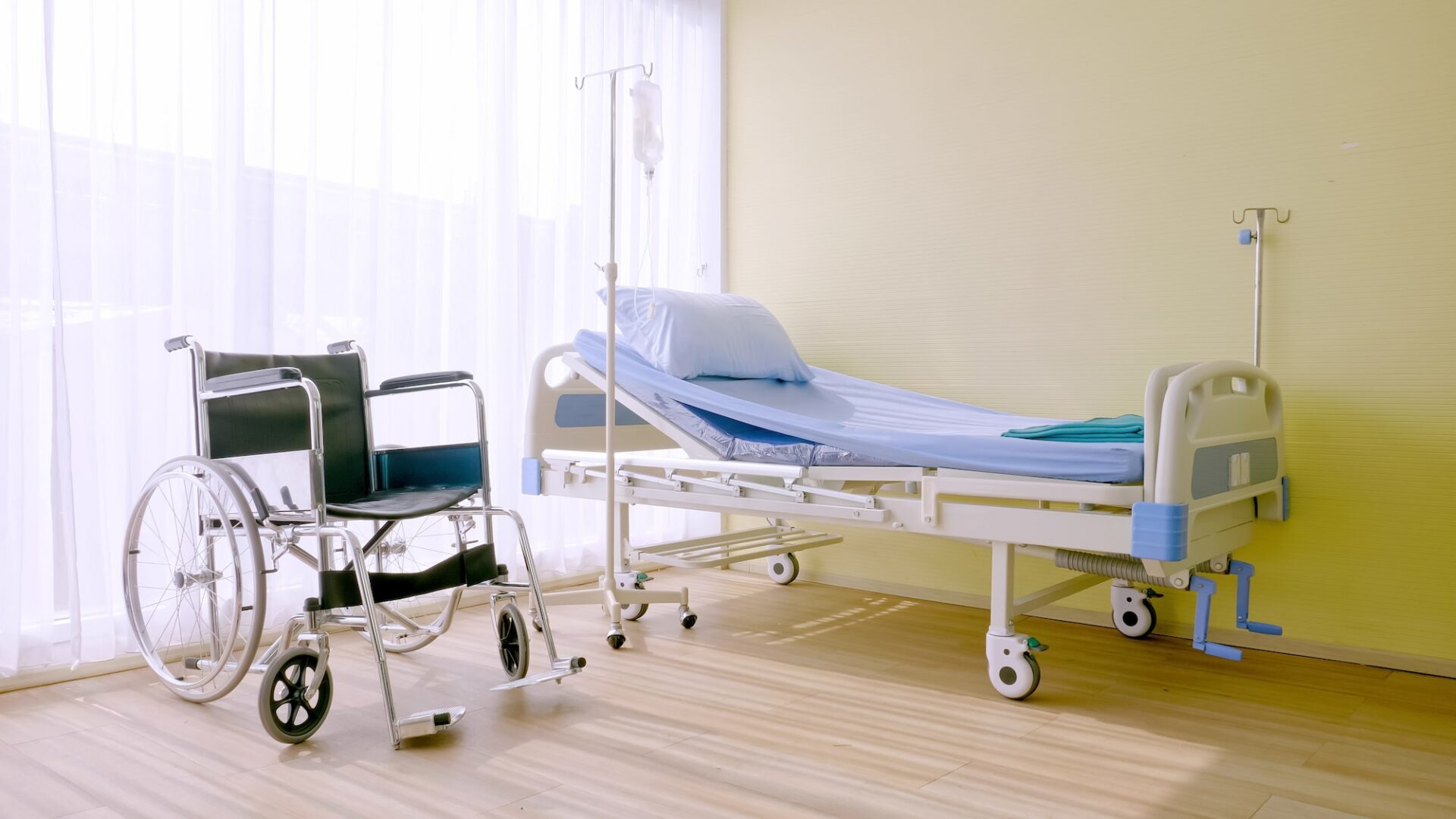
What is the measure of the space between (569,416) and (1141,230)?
1.89 metres

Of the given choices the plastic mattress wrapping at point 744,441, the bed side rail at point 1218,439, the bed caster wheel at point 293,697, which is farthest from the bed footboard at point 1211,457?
the bed caster wheel at point 293,697

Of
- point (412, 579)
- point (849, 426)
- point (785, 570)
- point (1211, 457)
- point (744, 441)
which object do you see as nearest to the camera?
point (412, 579)

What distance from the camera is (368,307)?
317cm

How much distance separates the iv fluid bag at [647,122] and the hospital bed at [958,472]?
562mm

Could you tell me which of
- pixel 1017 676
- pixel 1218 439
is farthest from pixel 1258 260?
pixel 1017 676

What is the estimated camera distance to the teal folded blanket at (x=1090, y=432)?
2441 mm

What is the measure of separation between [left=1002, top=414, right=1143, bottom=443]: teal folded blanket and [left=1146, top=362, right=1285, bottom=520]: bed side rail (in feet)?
0.55

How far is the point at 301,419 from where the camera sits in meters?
2.60

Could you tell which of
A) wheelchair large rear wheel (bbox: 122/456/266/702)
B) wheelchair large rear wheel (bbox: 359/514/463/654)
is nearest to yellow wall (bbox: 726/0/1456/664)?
wheelchair large rear wheel (bbox: 359/514/463/654)

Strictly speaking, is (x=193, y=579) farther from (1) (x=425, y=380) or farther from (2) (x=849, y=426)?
(2) (x=849, y=426)

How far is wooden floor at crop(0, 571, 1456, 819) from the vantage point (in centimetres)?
184

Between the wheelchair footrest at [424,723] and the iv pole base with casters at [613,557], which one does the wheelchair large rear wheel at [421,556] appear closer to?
the iv pole base with casters at [613,557]

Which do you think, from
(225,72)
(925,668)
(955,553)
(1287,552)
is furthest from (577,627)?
(1287,552)

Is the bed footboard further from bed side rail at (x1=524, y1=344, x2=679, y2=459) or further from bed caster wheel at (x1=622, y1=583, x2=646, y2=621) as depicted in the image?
bed caster wheel at (x1=622, y1=583, x2=646, y2=621)
